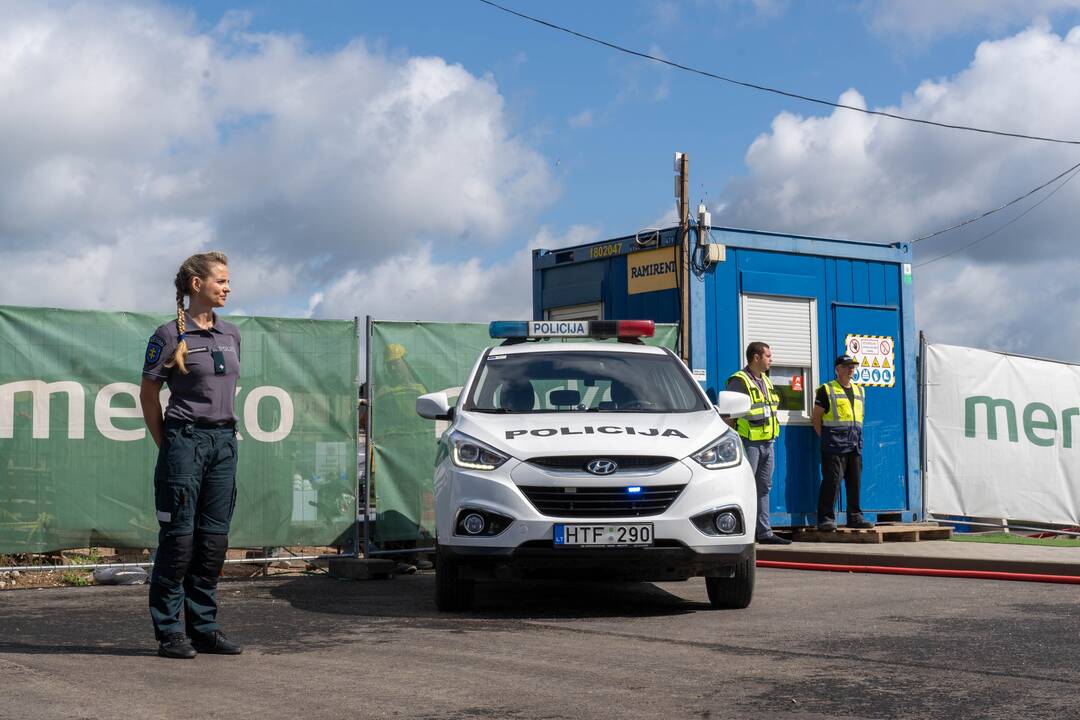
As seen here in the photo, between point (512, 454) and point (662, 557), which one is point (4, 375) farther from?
point (662, 557)

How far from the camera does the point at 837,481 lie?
44.6 ft

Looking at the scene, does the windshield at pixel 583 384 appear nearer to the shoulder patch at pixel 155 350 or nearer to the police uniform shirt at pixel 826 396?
the shoulder patch at pixel 155 350

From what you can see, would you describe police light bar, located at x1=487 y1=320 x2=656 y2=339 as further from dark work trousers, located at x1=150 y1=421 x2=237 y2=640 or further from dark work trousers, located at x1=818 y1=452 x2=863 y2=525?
dark work trousers, located at x1=818 y1=452 x2=863 y2=525

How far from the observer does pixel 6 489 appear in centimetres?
997

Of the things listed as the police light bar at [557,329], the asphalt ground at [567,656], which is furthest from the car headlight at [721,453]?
the police light bar at [557,329]

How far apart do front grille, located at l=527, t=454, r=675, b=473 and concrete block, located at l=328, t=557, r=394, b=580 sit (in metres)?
3.31

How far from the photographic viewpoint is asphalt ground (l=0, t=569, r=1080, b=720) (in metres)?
5.14

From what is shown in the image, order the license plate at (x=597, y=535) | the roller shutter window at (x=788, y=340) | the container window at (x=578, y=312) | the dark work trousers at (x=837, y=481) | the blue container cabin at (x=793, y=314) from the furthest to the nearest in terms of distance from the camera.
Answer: the container window at (x=578, y=312), the roller shutter window at (x=788, y=340), the blue container cabin at (x=793, y=314), the dark work trousers at (x=837, y=481), the license plate at (x=597, y=535)

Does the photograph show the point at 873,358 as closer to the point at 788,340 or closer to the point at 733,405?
the point at 788,340

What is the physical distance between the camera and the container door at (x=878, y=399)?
14.7 m

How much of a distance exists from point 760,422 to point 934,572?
2.62 metres

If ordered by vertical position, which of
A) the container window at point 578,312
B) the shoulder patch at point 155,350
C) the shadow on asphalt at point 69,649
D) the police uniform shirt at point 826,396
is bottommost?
the shadow on asphalt at point 69,649

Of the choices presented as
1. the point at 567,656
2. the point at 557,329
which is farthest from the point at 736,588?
the point at 557,329

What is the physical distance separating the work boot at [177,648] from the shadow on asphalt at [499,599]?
2002 mm
